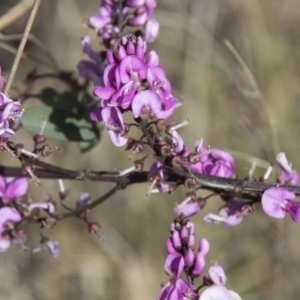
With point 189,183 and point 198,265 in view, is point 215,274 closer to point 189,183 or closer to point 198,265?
point 198,265

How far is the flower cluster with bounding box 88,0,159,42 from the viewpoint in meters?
1.71

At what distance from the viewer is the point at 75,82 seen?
6.66 ft

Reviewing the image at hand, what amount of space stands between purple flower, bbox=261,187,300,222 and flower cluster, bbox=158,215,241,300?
0.57 ft

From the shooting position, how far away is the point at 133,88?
1229 mm

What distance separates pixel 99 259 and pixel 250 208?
2.16 meters

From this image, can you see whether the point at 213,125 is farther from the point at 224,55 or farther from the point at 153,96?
the point at 153,96

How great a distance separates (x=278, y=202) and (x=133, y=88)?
16.8 inches

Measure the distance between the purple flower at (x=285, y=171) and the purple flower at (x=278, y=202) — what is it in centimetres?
20

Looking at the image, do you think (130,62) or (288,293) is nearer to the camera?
(130,62)

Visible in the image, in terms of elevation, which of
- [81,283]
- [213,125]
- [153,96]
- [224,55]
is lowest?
[81,283]

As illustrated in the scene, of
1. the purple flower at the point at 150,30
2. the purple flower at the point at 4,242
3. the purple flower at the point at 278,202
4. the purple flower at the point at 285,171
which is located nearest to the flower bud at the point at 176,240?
the purple flower at the point at 278,202

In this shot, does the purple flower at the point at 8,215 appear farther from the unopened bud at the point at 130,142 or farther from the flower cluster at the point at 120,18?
the flower cluster at the point at 120,18

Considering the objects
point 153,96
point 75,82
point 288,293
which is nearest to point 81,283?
point 288,293

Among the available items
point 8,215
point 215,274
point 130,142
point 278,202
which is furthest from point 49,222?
point 278,202
